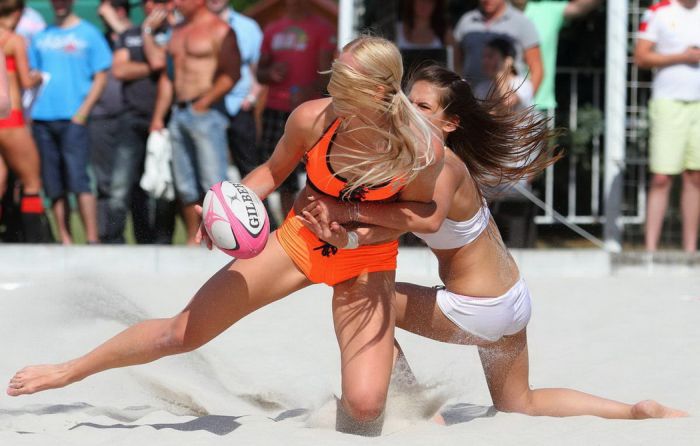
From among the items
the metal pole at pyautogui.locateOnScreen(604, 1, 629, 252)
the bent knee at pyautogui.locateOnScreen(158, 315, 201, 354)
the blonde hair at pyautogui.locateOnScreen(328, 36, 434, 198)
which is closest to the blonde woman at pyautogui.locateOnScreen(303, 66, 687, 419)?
the blonde hair at pyautogui.locateOnScreen(328, 36, 434, 198)

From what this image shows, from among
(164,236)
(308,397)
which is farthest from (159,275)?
(308,397)

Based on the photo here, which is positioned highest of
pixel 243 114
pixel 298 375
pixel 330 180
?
pixel 330 180

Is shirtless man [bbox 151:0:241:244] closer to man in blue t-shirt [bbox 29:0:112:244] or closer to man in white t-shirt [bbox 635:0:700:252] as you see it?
man in blue t-shirt [bbox 29:0:112:244]

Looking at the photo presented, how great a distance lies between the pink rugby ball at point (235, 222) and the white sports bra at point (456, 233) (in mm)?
659

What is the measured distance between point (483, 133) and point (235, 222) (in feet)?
3.85

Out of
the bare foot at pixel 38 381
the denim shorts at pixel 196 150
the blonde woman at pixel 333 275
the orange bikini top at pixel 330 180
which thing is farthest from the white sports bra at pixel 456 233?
the denim shorts at pixel 196 150

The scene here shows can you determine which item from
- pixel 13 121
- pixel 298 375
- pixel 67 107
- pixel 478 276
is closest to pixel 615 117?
pixel 67 107

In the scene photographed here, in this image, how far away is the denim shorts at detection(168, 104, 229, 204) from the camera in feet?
30.9

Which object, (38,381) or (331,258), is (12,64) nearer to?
(38,381)

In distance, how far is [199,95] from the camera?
9.46m

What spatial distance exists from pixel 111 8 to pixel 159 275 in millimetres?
2768

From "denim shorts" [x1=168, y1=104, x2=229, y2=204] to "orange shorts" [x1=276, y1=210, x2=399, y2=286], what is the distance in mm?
4489

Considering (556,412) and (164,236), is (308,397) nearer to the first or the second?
(556,412)

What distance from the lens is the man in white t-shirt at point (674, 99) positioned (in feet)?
30.2
